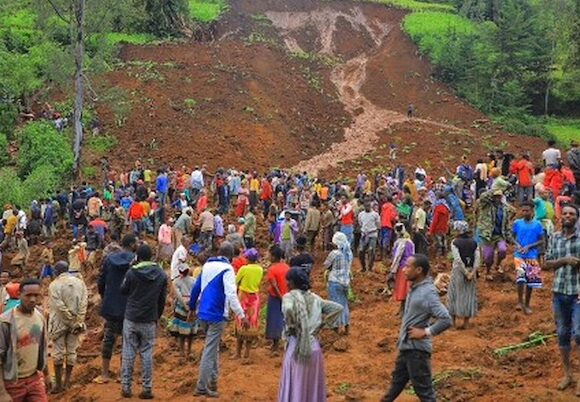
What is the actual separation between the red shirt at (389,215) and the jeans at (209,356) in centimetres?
741

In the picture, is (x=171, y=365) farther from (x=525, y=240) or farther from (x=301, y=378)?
(x=525, y=240)

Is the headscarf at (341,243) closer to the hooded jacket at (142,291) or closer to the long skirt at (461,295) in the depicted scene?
the long skirt at (461,295)

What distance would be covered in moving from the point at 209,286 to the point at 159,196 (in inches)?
470

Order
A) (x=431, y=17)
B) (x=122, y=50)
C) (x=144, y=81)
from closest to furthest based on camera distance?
(x=144, y=81) < (x=122, y=50) < (x=431, y=17)

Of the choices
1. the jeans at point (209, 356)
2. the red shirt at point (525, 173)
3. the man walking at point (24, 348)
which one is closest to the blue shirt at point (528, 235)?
the jeans at point (209, 356)

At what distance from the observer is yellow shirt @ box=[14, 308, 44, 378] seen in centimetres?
616

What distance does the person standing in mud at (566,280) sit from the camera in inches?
281

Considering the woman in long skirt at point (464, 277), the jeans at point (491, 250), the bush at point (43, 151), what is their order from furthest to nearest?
the bush at point (43, 151)
the jeans at point (491, 250)
the woman in long skirt at point (464, 277)

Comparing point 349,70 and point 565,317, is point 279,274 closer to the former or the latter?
point 565,317

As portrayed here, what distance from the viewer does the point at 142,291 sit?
25.5ft

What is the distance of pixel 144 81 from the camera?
114 feet

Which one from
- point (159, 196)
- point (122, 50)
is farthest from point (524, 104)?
point (159, 196)

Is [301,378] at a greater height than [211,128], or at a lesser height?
lesser

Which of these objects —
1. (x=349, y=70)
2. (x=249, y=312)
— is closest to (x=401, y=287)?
(x=249, y=312)
